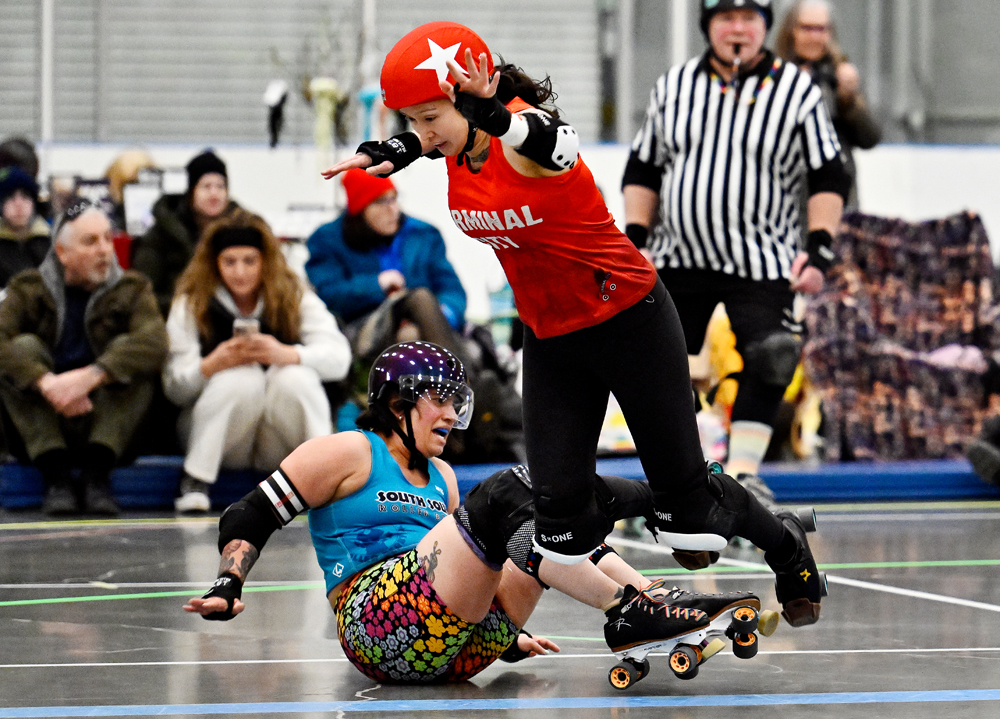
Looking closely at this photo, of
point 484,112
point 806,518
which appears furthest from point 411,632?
point 484,112

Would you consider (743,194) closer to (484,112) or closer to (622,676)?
(622,676)

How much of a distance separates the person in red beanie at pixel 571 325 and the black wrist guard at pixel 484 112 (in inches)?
5.8

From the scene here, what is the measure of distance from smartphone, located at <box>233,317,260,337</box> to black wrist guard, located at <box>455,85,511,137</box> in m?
3.67

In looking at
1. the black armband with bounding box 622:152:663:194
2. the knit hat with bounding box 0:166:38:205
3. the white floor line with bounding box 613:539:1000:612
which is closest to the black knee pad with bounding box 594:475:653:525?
the white floor line with bounding box 613:539:1000:612

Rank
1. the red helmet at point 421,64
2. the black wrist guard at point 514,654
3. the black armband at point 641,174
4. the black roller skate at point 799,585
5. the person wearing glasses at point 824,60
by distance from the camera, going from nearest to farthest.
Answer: the red helmet at point 421,64 < the black roller skate at point 799,585 < the black wrist guard at point 514,654 < the black armband at point 641,174 < the person wearing glasses at point 824,60

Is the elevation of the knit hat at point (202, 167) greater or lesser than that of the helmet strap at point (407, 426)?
greater

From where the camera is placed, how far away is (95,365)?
578 cm

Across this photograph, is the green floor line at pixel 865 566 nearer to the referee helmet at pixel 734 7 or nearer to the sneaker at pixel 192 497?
the referee helmet at pixel 734 7

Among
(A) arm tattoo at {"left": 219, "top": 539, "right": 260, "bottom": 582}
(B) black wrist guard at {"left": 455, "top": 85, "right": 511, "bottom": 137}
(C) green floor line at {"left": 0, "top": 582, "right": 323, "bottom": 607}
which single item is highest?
(B) black wrist guard at {"left": 455, "top": 85, "right": 511, "bottom": 137}

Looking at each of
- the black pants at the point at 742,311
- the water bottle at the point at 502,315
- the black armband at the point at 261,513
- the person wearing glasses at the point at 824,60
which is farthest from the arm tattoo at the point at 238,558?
the person wearing glasses at the point at 824,60

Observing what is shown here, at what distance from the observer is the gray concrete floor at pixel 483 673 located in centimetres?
256

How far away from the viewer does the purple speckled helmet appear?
9.93 feet

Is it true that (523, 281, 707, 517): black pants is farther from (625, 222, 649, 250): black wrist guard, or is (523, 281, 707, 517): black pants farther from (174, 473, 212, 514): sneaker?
(174, 473, 212, 514): sneaker

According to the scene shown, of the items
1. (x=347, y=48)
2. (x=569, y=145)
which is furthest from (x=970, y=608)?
(x=347, y=48)
